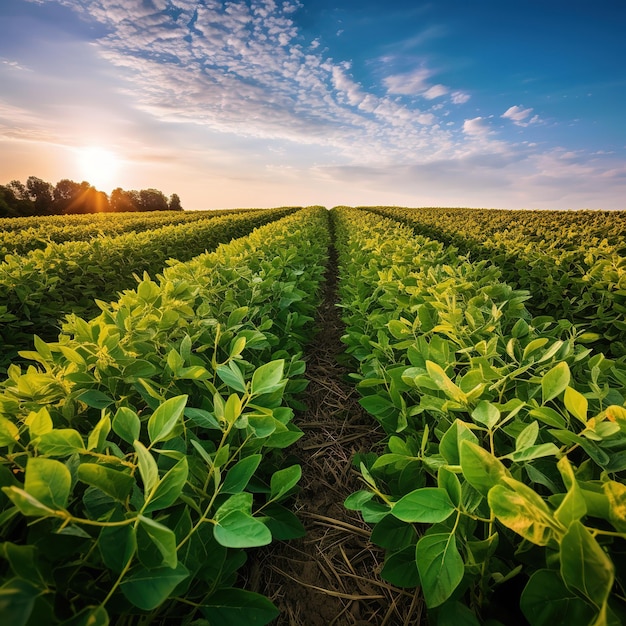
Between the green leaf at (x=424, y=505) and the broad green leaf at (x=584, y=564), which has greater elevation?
the broad green leaf at (x=584, y=564)

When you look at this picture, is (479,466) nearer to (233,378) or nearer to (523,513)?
(523,513)

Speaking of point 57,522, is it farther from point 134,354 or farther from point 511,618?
point 511,618

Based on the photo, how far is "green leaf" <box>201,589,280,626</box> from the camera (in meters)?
0.85

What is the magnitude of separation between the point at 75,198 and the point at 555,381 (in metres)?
75.8

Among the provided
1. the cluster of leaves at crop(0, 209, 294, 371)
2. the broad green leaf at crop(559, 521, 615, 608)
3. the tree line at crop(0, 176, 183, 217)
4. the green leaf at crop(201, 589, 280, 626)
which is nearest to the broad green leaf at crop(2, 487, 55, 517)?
the green leaf at crop(201, 589, 280, 626)

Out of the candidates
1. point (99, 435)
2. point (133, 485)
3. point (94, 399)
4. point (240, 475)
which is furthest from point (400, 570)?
point (94, 399)

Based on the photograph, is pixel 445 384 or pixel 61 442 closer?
pixel 61 442

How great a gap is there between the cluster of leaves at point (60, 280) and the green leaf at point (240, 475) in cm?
381

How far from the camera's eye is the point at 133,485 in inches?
31.7

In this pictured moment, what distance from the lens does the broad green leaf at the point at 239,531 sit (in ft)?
2.14

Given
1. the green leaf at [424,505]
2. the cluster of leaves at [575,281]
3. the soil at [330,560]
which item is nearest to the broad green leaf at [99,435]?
the green leaf at [424,505]

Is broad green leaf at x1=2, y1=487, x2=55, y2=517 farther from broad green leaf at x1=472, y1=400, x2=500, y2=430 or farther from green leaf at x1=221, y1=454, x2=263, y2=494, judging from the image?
broad green leaf at x1=472, y1=400, x2=500, y2=430

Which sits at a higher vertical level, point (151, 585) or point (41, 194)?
point (41, 194)

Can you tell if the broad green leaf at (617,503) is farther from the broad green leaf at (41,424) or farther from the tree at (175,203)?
the tree at (175,203)
